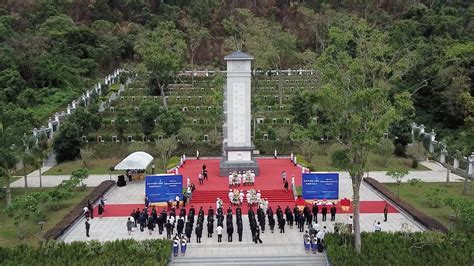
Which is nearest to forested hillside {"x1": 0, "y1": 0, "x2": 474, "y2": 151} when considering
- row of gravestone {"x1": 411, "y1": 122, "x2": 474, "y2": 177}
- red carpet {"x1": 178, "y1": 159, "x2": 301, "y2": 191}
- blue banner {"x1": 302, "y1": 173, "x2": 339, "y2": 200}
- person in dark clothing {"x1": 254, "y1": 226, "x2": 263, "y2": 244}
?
row of gravestone {"x1": 411, "y1": 122, "x2": 474, "y2": 177}

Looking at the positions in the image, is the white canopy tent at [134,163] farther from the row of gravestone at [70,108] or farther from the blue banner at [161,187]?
the row of gravestone at [70,108]

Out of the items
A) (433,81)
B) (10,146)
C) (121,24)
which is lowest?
(10,146)

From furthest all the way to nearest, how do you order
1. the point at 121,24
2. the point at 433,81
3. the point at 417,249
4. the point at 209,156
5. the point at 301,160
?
the point at 121,24, the point at 433,81, the point at 209,156, the point at 301,160, the point at 417,249

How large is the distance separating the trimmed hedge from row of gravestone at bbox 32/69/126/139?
2075 centimetres

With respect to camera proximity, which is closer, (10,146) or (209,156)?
(10,146)

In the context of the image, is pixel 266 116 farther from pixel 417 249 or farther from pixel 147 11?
pixel 147 11

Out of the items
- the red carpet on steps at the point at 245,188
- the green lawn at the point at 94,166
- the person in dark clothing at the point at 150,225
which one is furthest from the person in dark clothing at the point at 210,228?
the green lawn at the point at 94,166

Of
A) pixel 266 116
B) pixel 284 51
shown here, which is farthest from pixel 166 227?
pixel 284 51

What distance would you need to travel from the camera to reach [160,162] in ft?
122

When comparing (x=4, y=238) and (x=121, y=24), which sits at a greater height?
(x=121, y=24)

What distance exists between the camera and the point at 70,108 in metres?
46.5

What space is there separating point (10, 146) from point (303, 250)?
1589 cm

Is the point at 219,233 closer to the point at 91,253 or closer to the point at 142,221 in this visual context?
the point at 142,221

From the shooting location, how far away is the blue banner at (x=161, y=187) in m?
25.7
